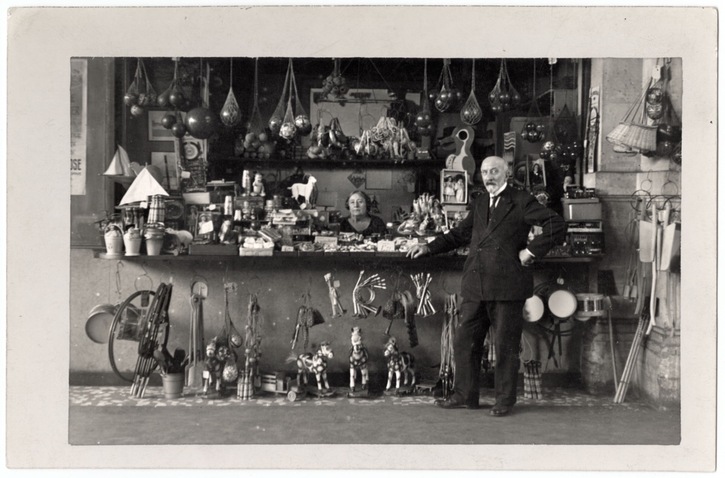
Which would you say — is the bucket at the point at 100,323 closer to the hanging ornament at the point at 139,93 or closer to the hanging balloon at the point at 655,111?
the hanging ornament at the point at 139,93

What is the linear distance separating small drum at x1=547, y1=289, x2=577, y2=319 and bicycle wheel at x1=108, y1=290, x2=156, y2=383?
3.66m

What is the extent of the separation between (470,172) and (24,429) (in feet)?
16.2

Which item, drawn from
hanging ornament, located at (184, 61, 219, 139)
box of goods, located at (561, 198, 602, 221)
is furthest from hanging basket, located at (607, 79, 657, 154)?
hanging ornament, located at (184, 61, 219, 139)

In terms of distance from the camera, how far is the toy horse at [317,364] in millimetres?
6996

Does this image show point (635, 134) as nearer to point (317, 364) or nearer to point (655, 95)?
point (655, 95)

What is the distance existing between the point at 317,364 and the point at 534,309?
6.70 feet

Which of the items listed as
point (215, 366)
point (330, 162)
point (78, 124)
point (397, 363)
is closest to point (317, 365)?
point (397, 363)

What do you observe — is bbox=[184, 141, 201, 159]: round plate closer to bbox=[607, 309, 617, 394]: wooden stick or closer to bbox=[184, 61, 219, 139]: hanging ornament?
bbox=[184, 61, 219, 139]: hanging ornament

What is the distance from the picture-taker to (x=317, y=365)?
699 centimetres

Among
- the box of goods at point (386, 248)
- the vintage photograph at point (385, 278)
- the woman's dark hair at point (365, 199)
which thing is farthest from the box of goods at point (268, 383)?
the woman's dark hair at point (365, 199)

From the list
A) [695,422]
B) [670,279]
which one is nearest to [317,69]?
[670,279]

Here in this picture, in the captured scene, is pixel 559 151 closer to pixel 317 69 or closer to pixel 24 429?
pixel 317 69

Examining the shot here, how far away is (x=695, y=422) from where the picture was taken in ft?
19.8

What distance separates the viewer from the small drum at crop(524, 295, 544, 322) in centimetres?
718
